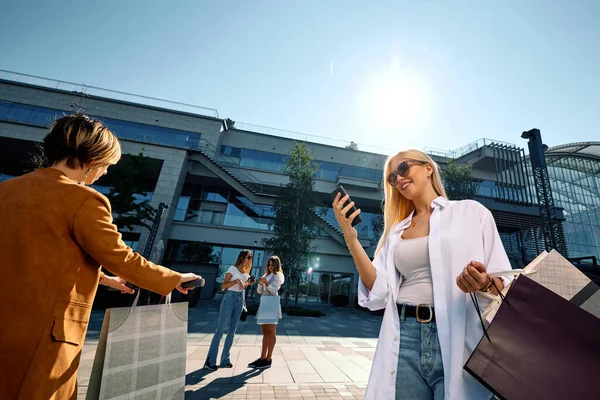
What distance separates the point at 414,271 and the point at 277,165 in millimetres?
25044

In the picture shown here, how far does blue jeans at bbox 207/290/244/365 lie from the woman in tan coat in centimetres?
420

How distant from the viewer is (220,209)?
24078mm

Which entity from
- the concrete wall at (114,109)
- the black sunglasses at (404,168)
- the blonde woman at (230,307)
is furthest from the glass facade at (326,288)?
the black sunglasses at (404,168)

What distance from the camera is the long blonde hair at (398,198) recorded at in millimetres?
1968

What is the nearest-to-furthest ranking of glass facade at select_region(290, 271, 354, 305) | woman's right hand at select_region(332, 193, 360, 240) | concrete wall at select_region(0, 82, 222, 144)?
1. woman's right hand at select_region(332, 193, 360, 240)
2. glass facade at select_region(290, 271, 354, 305)
3. concrete wall at select_region(0, 82, 222, 144)

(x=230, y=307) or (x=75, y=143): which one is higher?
(x=75, y=143)

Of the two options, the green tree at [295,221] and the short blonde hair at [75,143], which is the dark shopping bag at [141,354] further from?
the green tree at [295,221]

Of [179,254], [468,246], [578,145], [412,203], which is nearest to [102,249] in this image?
[468,246]

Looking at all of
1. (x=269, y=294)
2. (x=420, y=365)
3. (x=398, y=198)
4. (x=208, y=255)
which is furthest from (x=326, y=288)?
(x=420, y=365)

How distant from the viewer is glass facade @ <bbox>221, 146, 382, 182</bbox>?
84.7ft

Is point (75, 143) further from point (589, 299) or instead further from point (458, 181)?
point (458, 181)

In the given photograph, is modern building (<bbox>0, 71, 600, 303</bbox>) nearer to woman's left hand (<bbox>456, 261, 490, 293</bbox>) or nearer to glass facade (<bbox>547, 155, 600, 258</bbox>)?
glass facade (<bbox>547, 155, 600, 258</bbox>)

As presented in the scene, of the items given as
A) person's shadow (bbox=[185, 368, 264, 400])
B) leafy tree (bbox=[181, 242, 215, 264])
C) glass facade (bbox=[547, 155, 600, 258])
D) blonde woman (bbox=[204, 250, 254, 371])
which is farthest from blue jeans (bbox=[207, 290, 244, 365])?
glass facade (bbox=[547, 155, 600, 258])

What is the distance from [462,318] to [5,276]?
228 cm
